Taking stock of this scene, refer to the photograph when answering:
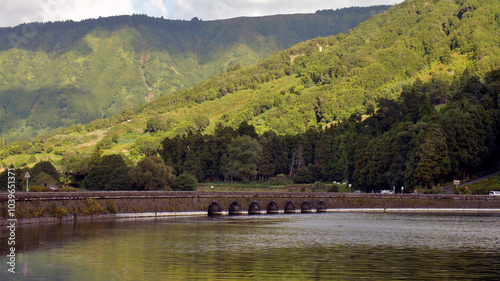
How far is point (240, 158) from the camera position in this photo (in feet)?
564

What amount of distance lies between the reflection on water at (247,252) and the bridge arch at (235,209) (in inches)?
992

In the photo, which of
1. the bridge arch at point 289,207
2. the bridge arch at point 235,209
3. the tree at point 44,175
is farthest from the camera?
the tree at point 44,175

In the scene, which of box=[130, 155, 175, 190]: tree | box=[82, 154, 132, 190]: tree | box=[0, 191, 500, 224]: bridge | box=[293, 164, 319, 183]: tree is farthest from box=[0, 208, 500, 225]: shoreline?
box=[293, 164, 319, 183]: tree

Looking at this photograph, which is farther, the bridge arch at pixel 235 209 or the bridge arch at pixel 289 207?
the bridge arch at pixel 289 207

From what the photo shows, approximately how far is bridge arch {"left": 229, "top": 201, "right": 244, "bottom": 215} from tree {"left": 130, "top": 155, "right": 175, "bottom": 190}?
1089 inches

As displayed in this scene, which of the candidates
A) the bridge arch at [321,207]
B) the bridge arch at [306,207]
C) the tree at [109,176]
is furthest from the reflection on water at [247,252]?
the tree at [109,176]

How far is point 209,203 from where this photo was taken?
302 feet

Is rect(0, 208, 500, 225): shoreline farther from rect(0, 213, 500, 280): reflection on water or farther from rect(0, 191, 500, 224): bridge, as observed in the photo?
rect(0, 213, 500, 280): reflection on water

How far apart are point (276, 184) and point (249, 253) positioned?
123 meters

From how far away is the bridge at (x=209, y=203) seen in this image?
6675 centimetres

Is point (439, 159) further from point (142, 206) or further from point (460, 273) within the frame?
point (460, 273)

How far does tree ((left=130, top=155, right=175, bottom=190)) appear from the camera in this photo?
12056 cm

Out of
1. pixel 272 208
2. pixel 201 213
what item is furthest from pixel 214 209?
pixel 272 208

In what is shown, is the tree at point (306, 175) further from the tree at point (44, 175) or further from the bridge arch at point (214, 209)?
the bridge arch at point (214, 209)
